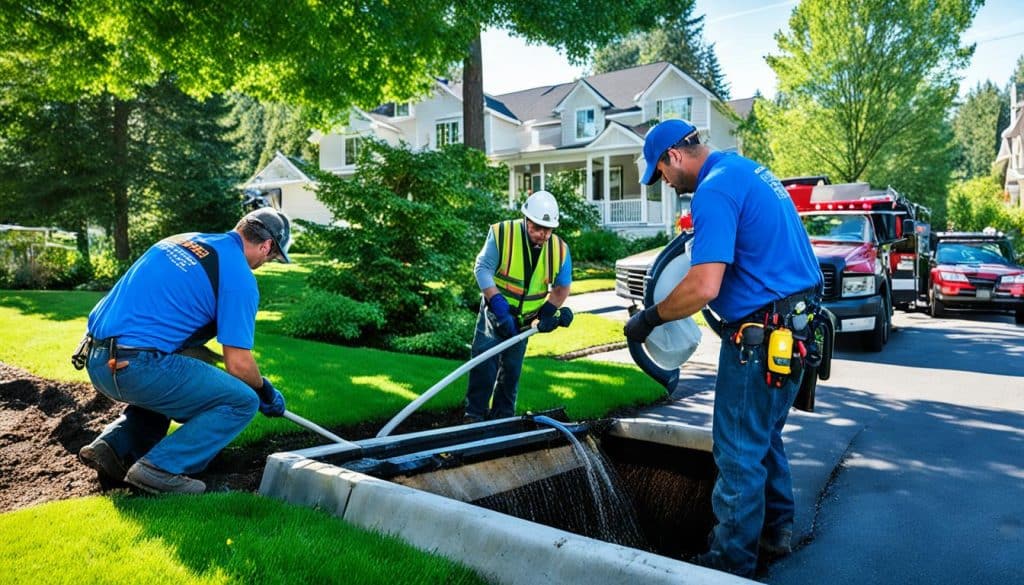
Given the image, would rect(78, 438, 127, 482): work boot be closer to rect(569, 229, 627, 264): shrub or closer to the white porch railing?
rect(569, 229, 627, 264): shrub

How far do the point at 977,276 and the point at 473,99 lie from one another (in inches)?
469

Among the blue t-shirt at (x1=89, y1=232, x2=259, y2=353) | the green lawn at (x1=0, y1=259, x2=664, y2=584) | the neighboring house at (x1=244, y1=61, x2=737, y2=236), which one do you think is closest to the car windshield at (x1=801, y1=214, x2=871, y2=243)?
the green lawn at (x1=0, y1=259, x2=664, y2=584)

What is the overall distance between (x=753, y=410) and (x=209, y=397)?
107 inches

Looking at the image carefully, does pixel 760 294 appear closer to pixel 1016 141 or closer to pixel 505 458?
pixel 505 458

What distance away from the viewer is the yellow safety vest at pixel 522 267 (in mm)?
5922

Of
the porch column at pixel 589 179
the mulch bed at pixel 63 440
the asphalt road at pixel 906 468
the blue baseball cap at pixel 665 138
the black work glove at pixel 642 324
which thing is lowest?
the asphalt road at pixel 906 468

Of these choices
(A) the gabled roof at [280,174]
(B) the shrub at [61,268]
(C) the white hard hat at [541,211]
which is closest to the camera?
(C) the white hard hat at [541,211]

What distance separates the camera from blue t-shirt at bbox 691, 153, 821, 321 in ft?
10.6

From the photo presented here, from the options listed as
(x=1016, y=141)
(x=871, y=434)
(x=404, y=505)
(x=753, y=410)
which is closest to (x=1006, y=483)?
(x=871, y=434)

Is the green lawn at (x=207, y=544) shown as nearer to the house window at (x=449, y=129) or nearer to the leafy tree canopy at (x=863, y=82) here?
the leafy tree canopy at (x=863, y=82)

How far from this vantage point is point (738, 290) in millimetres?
3443

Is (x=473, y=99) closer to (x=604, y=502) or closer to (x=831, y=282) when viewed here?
(x=831, y=282)

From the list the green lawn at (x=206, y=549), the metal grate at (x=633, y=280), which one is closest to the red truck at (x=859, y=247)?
the metal grate at (x=633, y=280)

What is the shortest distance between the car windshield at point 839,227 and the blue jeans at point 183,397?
10.5 meters
